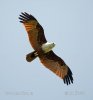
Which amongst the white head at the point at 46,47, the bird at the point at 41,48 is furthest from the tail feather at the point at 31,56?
the white head at the point at 46,47

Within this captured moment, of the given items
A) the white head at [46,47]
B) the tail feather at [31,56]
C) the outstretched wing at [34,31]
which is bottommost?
the tail feather at [31,56]

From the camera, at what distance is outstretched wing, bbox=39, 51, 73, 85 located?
501 inches

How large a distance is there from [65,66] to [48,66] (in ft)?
1.89

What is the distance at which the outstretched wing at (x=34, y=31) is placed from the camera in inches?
485

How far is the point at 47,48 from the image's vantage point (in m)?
12.1

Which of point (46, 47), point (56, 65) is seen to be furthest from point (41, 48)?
point (56, 65)

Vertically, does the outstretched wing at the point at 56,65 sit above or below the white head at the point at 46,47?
below

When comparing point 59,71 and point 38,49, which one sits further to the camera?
point 59,71

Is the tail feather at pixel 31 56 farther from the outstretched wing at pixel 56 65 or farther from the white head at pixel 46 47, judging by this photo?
the outstretched wing at pixel 56 65

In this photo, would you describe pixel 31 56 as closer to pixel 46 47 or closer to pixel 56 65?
pixel 46 47

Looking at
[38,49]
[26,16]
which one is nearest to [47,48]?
[38,49]

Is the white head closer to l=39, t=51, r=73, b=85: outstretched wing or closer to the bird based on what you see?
the bird

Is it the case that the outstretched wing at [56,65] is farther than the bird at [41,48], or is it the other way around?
the outstretched wing at [56,65]

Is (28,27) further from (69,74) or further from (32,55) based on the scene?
(69,74)
